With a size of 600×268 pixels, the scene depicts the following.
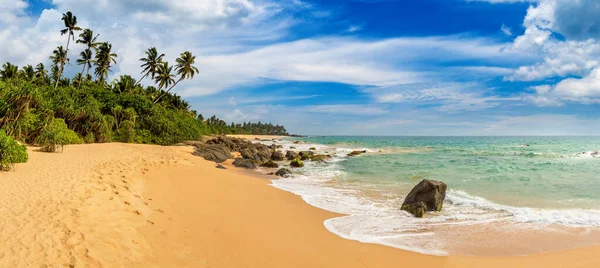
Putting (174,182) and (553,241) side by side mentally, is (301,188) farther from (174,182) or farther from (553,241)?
(553,241)

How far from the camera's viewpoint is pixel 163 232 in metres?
6.89

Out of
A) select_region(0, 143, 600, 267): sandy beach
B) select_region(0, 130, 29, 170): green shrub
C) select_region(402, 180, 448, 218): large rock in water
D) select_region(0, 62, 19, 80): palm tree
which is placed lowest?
select_region(0, 143, 600, 267): sandy beach

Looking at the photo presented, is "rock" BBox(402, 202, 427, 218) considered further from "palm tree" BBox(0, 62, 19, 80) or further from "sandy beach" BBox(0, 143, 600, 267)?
"palm tree" BBox(0, 62, 19, 80)

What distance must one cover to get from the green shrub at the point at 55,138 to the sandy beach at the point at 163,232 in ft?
25.3

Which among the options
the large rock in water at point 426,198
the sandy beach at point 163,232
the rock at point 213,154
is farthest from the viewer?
the rock at point 213,154

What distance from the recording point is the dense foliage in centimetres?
1861

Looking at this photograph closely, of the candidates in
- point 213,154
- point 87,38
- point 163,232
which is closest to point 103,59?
point 87,38

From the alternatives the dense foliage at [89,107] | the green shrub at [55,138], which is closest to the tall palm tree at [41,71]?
the dense foliage at [89,107]

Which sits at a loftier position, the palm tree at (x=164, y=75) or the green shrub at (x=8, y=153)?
the palm tree at (x=164, y=75)

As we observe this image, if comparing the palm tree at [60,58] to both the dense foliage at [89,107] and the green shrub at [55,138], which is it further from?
the green shrub at [55,138]

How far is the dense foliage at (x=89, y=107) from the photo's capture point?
18611mm

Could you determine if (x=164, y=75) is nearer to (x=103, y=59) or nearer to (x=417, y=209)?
(x=103, y=59)

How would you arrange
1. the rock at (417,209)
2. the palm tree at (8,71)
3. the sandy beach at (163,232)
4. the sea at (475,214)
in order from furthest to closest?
the palm tree at (8,71) → the rock at (417,209) → the sea at (475,214) → the sandy beach at (163,232)

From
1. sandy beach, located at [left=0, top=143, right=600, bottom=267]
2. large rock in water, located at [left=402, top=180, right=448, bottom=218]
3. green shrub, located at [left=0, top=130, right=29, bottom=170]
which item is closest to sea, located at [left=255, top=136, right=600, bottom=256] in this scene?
large rock in water, located at [left=402, top=180, right=448, bottom=218]
